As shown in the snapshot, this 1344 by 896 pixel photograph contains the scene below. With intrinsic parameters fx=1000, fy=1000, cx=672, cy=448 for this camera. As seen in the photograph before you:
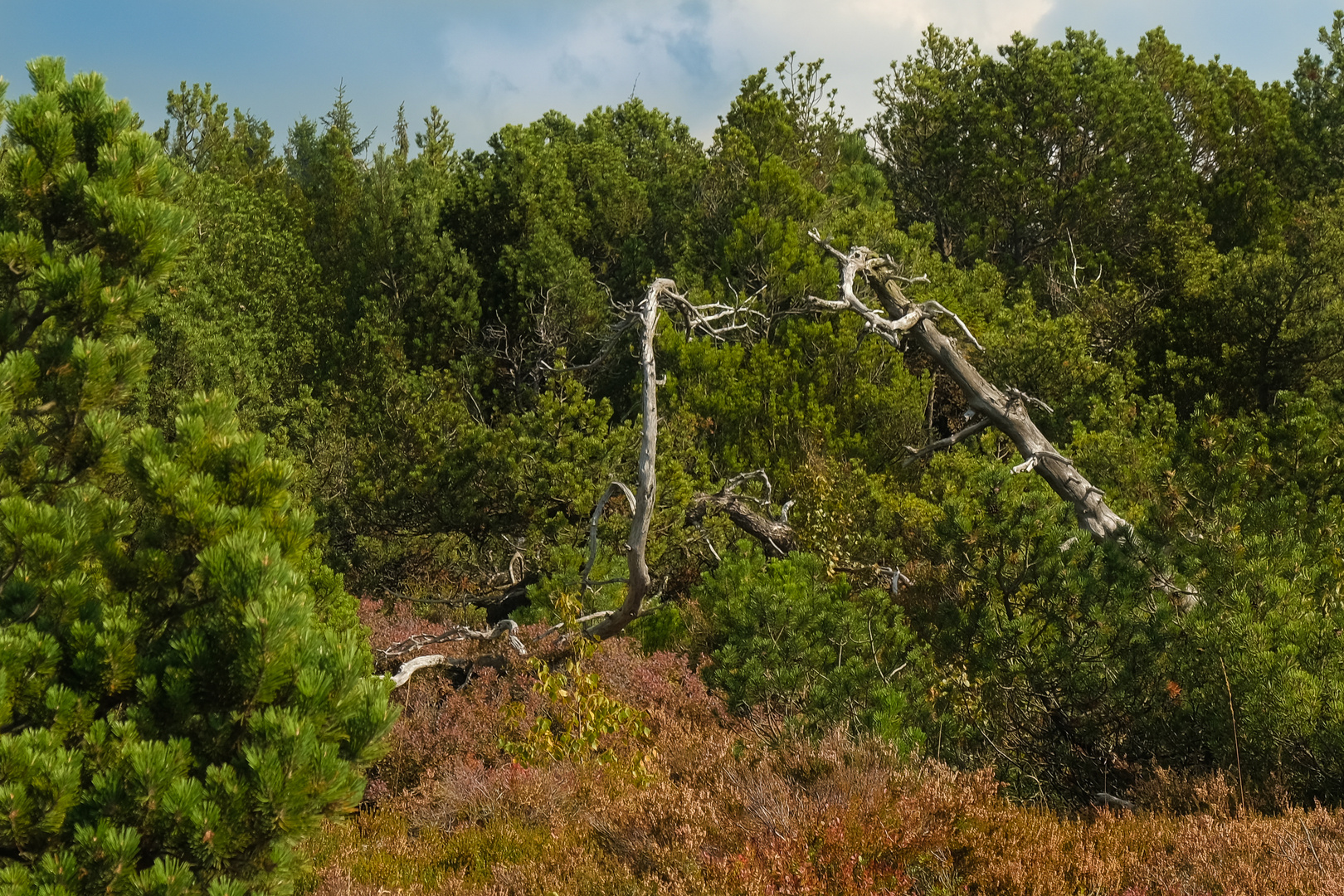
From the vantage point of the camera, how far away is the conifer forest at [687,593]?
11.9ft

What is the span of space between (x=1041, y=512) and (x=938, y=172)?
56.7 feet

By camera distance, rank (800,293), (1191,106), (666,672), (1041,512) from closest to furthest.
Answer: (1041,512)
(666,672)
(800,293)
(1191,106)

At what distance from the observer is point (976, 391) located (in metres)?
Answer: 8.27

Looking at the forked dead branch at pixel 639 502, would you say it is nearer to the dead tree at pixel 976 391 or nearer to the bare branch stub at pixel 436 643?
the bare branch stub at pixel 436 643

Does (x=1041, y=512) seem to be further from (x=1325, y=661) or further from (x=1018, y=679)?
(x=1325, y=661)

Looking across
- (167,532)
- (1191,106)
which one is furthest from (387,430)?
(1191,106)

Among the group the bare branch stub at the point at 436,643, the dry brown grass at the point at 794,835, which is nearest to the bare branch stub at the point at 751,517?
the bare branch stub at the point at 436,643

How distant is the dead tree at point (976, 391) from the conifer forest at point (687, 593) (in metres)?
0.04

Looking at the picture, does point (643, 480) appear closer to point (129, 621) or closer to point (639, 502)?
point (639, 502)

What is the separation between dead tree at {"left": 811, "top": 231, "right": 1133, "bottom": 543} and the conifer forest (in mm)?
44

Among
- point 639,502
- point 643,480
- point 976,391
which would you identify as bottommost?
point 639,502

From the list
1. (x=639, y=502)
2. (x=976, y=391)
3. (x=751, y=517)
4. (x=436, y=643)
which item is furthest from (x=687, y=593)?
(x=639, y=502)

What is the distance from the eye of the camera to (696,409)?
13.1 metres

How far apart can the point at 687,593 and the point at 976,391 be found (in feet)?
14.1
